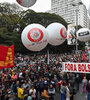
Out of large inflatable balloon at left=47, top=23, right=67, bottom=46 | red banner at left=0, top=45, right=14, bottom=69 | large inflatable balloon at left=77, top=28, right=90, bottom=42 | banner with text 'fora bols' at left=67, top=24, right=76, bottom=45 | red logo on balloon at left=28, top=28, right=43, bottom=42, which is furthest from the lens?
banner with text 'fora bols' at left=67, top=24, right=76, bottom=45

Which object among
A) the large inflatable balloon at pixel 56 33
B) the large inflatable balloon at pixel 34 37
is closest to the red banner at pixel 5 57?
the large inflatable balloon at pixel 34 37

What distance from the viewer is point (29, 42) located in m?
7.98

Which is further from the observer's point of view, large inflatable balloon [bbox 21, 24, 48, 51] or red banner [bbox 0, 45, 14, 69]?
large inflatable balloon [bbox 21, 24, 48, 51]

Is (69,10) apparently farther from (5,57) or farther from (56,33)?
(5,57)

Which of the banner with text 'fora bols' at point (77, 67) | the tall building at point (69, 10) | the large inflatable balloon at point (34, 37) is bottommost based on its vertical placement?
the banner with text 'fora bols' at point (77, 67)

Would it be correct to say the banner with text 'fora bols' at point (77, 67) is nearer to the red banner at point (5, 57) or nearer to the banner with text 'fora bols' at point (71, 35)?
the red banner at point (5, 57)

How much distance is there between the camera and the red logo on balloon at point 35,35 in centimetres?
791

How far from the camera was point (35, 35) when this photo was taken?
7.97 metres

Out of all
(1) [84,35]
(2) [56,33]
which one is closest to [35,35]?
(2) [56,33]

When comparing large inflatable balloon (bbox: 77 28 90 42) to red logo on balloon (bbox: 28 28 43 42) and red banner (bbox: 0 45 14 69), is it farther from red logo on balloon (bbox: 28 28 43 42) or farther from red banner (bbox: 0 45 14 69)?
red banner (bbox: 0 45 14 69)

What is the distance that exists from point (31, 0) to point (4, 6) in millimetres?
30235

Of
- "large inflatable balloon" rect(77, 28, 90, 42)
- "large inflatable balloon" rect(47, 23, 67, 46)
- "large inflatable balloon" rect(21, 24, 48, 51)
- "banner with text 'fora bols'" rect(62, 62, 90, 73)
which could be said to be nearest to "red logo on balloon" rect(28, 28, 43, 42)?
"large inflatable balloon" rect(21, 24, 48, 51)

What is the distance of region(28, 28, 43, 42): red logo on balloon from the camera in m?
7.91

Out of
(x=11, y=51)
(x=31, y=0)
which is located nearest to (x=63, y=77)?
(x=11, y=51)
